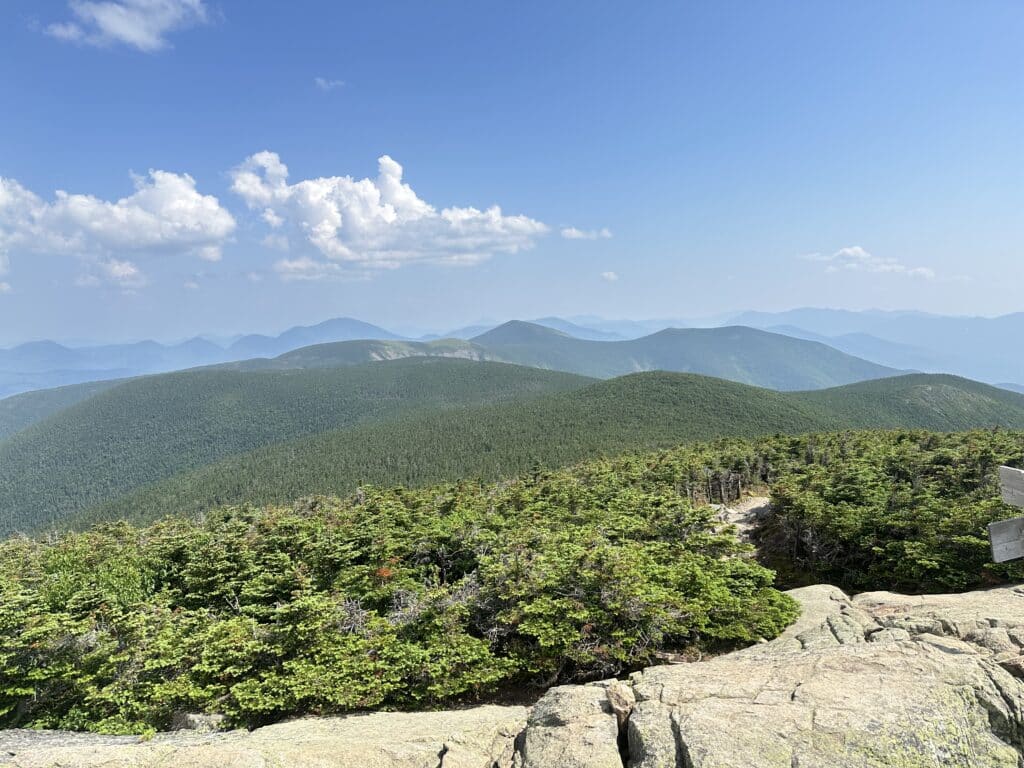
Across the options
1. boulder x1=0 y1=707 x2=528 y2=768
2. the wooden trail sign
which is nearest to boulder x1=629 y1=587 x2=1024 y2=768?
the wooden trail sign

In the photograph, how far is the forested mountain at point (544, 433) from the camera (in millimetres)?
148250

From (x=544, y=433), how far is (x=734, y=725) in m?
160

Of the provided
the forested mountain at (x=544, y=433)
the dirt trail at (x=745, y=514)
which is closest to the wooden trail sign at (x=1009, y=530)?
the dirt trail at (x=745, y=514)

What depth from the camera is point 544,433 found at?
16788cm

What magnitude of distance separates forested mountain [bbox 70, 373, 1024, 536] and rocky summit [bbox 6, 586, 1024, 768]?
115 m

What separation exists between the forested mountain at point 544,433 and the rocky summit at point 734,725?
115 metres

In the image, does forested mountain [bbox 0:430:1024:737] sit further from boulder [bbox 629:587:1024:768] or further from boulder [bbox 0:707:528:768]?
boulder [bbox 629:587:1024:768]

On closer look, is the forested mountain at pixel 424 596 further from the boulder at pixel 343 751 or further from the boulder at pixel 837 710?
the boulder at pixel 837 710

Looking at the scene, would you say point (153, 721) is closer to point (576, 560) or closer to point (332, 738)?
point (332, 738)

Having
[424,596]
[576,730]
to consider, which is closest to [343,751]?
[576,730]

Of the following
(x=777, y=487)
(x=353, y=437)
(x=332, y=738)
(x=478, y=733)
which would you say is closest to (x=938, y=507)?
(x=777, y=487)

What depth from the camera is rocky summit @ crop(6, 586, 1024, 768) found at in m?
7.10

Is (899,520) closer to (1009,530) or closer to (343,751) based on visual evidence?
(1009,530)

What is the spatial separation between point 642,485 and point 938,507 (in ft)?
95.6
